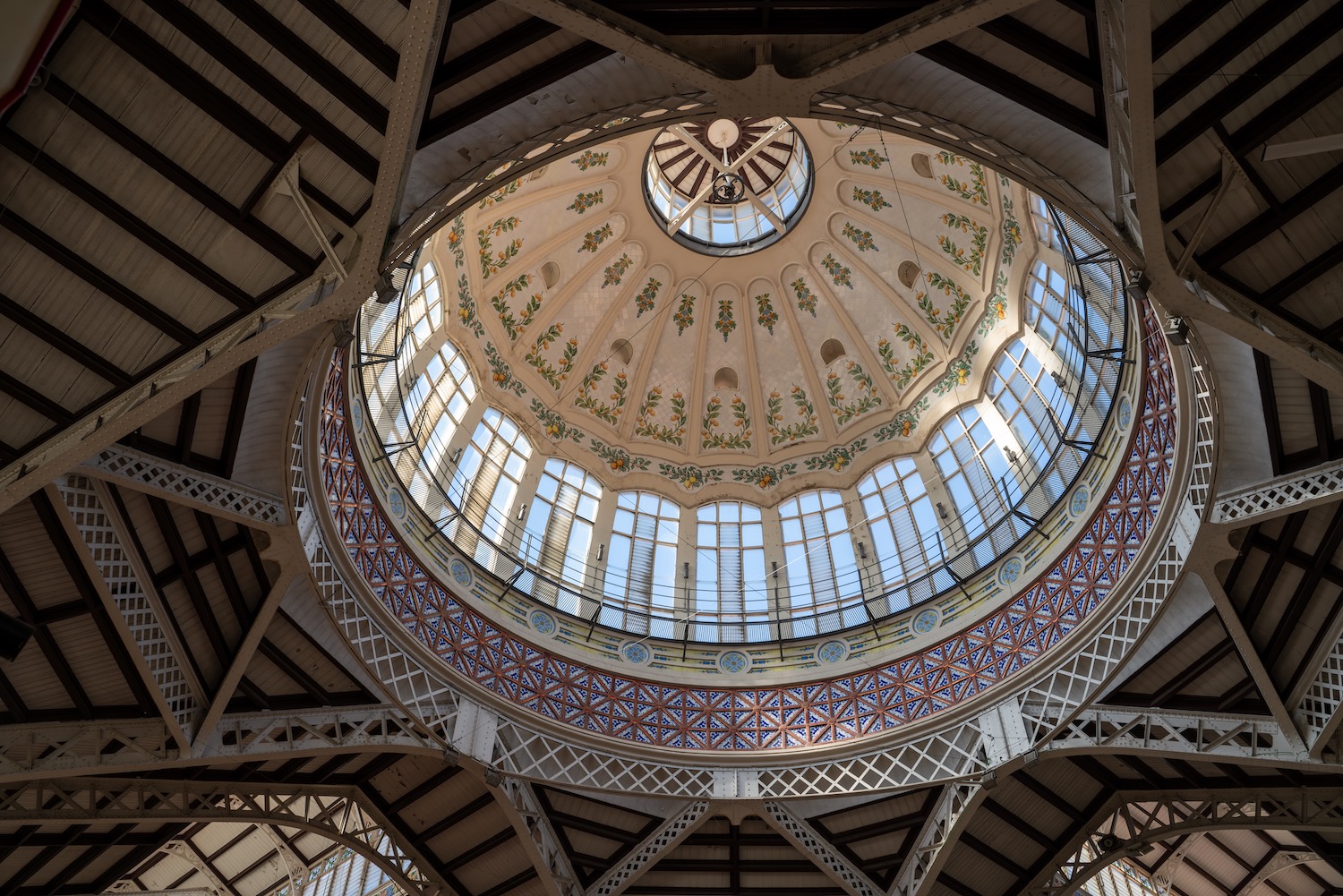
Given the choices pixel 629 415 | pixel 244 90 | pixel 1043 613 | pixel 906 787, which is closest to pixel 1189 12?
pixel 244 90

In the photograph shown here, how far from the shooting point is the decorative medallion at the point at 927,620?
2356 cm

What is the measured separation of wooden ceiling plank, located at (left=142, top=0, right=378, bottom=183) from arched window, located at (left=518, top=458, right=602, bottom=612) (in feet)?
45.1

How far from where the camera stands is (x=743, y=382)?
30250mm

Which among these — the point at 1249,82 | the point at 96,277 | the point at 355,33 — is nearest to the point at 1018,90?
the point at 1249,82

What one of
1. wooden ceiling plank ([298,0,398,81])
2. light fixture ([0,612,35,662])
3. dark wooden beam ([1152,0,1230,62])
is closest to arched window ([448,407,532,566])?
wooden ceiling plank ([298,0,398,81])

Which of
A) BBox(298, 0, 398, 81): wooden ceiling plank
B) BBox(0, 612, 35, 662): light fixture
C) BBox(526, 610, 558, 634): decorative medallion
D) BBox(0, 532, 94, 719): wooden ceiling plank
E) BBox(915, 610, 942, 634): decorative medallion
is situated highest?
BBox(298, 0, 398, 81): wooden ceiling plank

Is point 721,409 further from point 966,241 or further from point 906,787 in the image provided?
point 906,787

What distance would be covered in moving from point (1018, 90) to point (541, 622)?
15.5 m

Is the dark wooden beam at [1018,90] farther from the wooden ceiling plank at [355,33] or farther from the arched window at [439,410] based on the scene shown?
the arched window at [439,410]

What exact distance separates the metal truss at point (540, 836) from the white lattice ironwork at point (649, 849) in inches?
26.1

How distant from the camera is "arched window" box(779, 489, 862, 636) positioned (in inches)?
1001

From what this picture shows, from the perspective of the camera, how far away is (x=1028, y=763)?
1969cm

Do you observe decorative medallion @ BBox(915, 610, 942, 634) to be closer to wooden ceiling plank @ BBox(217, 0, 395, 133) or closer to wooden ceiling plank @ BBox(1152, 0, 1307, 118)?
wooden ceiling plank @ BBox(1152, 0, 1307, 118)

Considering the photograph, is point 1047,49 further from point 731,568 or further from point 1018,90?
point 731,568
